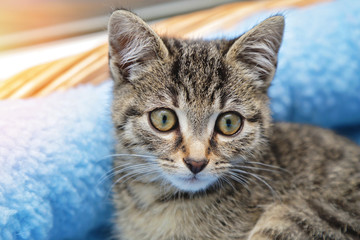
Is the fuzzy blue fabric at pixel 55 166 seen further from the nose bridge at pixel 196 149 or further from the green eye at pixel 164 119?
the nose bridge at pixel 196 149

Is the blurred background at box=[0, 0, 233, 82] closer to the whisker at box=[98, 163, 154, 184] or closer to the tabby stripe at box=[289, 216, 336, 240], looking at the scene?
the whisker at box=[98, 163, 154, 184]

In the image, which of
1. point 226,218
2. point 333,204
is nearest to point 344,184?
point 333,204

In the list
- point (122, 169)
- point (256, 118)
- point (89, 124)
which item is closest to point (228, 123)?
point (256, 118)

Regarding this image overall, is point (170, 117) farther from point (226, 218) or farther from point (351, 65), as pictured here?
point (351, 65)

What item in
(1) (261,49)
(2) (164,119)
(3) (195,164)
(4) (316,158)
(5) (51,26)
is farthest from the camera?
(5) (51,26)

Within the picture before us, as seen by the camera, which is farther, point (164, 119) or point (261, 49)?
point (261, 49)

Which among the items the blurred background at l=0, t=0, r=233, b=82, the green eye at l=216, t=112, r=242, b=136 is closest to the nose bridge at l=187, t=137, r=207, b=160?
the green eye at l=216, t=112, r=242, b=136

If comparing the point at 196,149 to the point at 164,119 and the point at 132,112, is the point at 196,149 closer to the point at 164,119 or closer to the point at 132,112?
the point at 164,119

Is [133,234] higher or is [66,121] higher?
[66,121]
